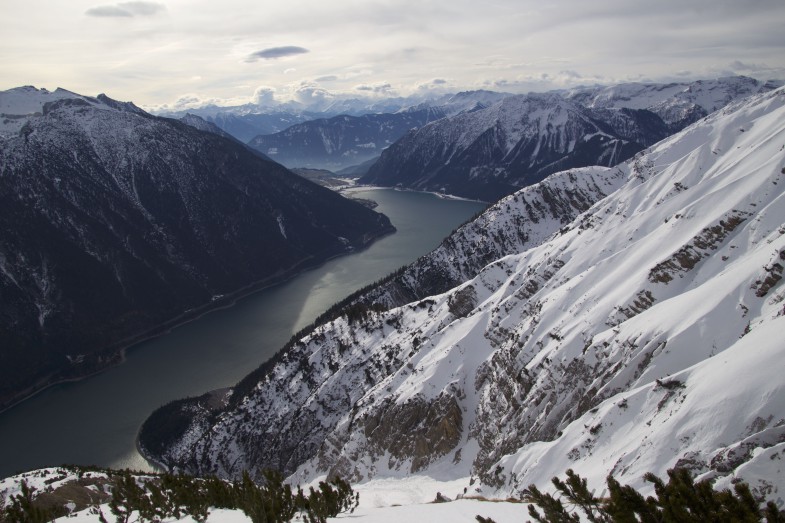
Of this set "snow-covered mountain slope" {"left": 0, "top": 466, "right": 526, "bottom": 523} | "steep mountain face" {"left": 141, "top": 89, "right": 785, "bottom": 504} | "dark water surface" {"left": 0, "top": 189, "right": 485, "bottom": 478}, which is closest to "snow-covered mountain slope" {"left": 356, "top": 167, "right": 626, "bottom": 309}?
"steep mountain face" {"left": 141, "top": 89, "right": 785, "bottom": 504}

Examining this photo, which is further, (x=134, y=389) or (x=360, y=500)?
(x=134, y=389)

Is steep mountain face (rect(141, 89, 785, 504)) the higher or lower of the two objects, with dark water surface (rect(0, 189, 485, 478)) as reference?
higher

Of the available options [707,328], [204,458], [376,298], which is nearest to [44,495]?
[204,458]

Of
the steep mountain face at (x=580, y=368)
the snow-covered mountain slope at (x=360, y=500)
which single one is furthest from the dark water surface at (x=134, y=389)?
the snow-covered mountain slope at (x=360, y=500)

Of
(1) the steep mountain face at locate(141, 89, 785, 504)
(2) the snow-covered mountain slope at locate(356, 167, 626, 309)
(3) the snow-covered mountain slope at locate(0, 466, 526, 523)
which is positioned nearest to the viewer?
(3) the snow-covered mountain slope at locate(0, 466, 526, 523)

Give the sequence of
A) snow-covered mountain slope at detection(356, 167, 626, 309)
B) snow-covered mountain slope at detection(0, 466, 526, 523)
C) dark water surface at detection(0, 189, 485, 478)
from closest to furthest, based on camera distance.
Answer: snow-covered mountain slope at detection(0, 466, 526, 523)
dark water surface at detection(0, 189, 485, 478)
snow-covered mountain slope at detection(356, 167, 626, 309)

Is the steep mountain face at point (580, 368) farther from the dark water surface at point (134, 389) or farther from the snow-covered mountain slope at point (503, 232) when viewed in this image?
the snow-covered mountain slope at point (503, 232)

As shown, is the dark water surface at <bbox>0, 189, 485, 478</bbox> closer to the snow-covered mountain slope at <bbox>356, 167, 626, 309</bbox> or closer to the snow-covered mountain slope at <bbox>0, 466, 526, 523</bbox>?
the snow-covered mountain slope at <bbox>356, 167, 626, 309</bbox>

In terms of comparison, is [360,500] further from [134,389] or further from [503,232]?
[503,232]

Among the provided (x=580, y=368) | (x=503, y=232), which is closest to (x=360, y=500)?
(x=580, y=368)
